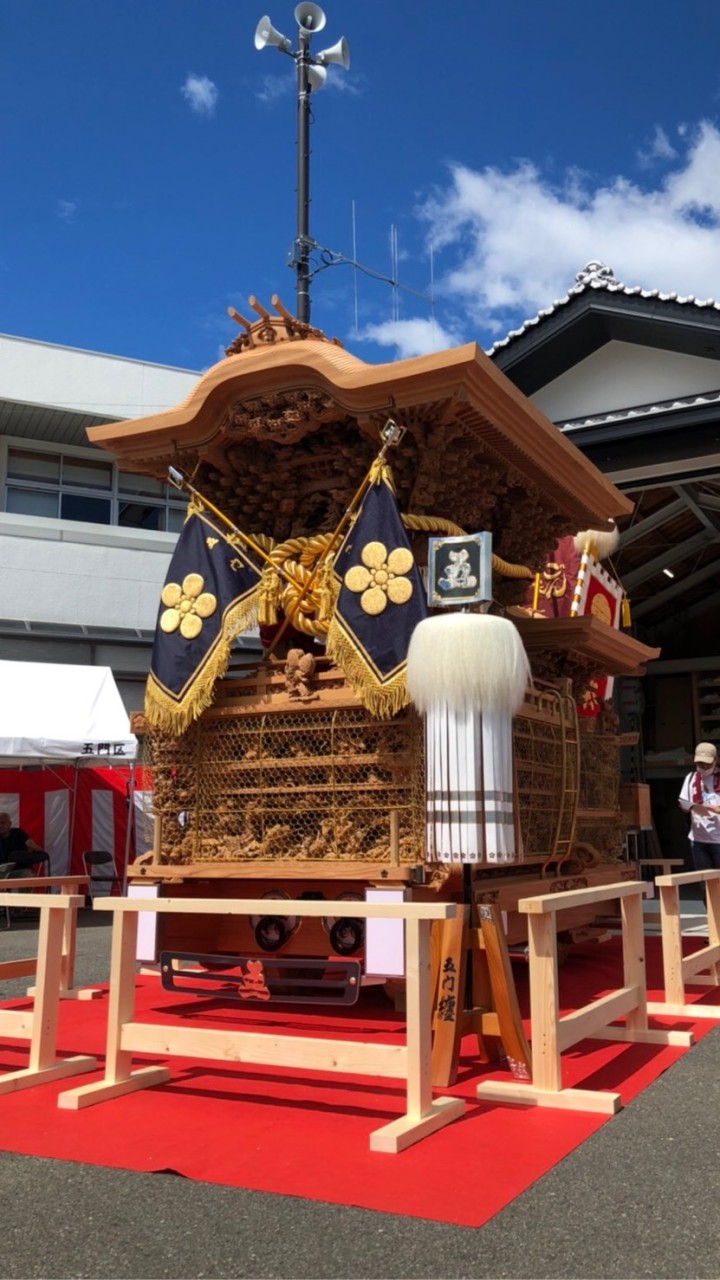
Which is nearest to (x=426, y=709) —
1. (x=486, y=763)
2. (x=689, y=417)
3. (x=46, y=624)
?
(x=486, y=763)

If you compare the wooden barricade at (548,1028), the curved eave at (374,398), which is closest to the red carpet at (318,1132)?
the wooden barricade at (548,1028)

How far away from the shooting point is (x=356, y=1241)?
2.63 metres

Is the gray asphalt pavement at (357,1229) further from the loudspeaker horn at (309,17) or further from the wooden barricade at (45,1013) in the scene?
the loudspeaker horn at (309,17)

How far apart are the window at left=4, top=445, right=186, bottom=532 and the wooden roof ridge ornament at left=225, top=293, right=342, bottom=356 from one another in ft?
34.8

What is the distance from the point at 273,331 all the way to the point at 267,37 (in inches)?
303

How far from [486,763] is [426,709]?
0.38 m

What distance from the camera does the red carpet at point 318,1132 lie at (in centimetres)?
303

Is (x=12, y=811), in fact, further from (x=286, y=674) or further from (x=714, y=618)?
(x=714, y=618)

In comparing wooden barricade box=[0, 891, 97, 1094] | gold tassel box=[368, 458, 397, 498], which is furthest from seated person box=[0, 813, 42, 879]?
gold tassel box=[368, 458, 397, 498]

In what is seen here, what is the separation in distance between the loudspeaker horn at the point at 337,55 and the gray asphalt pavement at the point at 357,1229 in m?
12.2

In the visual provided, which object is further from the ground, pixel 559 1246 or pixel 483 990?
pixel 483 990

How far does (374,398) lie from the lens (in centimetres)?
561

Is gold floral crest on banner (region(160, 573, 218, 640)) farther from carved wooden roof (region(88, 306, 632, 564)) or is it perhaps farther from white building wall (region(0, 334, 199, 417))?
white building wall (region(0, 334, 199, 417))

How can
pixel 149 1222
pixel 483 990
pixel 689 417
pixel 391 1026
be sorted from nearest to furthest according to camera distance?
pixel 149 1222 < pixel 483 990 < pixel 391 1026 < pixel 689 417
